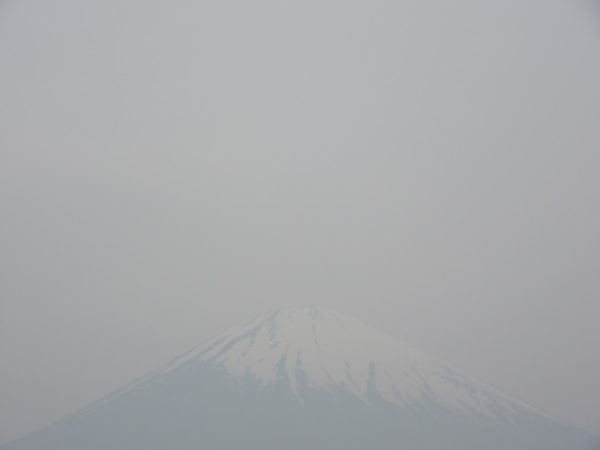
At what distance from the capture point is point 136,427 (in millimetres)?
8141

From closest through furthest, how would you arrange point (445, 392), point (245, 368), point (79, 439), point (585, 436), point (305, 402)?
point (585, 436), point (79, 439), point (445, 392), point (305, 402), point (245, 368)

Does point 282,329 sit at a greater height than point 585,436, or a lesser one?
greater

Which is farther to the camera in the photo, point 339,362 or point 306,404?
point 339,362

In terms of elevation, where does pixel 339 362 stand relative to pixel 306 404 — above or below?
above

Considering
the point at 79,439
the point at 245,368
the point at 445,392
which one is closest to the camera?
the point at 79,439

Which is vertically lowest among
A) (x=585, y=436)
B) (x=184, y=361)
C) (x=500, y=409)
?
(x=585, y=436)

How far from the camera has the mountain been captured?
7.64 m

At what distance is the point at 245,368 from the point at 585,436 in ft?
16.3

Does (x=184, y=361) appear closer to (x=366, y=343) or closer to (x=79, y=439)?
(x=79, y=439)

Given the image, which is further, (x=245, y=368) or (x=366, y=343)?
(x=245, y=368)

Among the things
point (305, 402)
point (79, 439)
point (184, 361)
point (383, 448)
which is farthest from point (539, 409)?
point (79, 439)

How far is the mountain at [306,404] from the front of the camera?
7.64m

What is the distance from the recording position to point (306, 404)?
8.76 meters

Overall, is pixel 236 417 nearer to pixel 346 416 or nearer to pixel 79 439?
pixel 346 416
